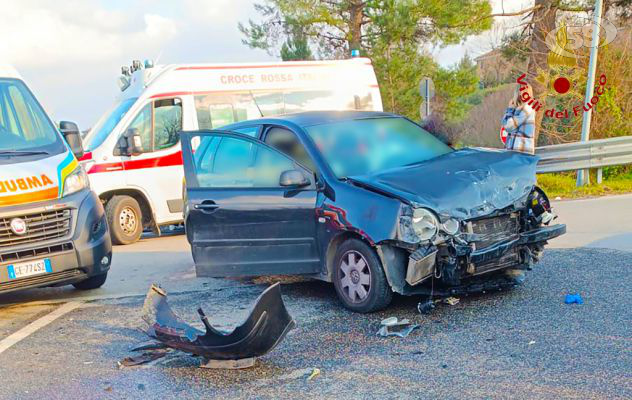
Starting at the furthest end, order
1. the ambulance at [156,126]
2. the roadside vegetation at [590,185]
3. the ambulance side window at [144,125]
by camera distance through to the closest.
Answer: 1. the roadside vegetation at [590,185]
2. the ambulance side window at [144,125]
3. the ambulance at [156,126]

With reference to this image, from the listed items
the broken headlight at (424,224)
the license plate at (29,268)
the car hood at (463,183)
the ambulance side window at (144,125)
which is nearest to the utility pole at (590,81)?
the car hood at (463,183)

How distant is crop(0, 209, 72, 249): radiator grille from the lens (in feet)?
22.4

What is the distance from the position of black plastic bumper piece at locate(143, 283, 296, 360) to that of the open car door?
1507 millimetres

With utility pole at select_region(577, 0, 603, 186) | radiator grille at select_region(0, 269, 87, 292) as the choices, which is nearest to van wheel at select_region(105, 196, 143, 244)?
radiator grille at select_region(0, 269, 87, 292)

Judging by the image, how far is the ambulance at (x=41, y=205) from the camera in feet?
22.5

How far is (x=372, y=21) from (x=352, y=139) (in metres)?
18.7

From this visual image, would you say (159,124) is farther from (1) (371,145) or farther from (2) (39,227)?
(1) (371,145)

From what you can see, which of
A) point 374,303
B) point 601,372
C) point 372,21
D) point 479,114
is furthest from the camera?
point 372,21

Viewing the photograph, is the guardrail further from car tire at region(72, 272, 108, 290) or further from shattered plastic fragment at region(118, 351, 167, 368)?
shattered plastic fragment at region(118, 351, 167, 368)

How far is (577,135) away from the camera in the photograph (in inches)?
631

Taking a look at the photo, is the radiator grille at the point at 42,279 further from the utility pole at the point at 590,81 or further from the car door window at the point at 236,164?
the utility pole at the point at 590,81

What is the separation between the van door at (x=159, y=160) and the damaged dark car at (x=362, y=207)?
453cm

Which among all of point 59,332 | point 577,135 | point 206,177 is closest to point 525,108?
point 577,135

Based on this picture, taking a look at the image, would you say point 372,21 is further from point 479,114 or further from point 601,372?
point 601,372
